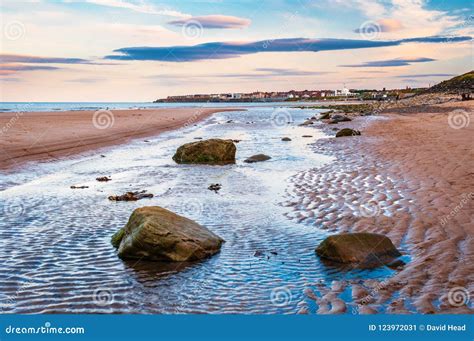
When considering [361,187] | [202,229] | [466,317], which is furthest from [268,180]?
[466,317]

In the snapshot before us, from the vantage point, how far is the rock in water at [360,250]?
26.4ft

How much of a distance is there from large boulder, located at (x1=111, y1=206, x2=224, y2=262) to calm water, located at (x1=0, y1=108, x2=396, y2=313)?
188mm

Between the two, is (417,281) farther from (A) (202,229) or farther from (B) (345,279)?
(A) (202,229)

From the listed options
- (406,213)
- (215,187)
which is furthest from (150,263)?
(215,187)

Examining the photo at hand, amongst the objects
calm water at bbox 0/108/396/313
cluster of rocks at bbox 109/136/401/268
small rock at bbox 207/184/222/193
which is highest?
cluster of rocks at bbox 109/136/401/268

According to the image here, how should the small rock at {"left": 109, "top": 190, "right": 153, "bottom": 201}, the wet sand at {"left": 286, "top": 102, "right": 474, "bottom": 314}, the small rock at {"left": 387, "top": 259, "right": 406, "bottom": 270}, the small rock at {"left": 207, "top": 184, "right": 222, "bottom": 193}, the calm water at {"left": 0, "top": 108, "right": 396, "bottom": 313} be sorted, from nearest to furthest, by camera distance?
the wet sand at {"left": 286, "top": 102, "right": 474, "bottom": 314}, the calm water at {"left": 0, "top": 108, "right": 396, "bottom": 313}, the small rock at {"left": 387, "top": 259, "right": 406, "bottom": 270}, the small rock at {"left": 109, "top": 190, "right": 153, "bottom": 201}, the small rock at {"left": 207, "top": 184, "right": 222, "bottom": 193}

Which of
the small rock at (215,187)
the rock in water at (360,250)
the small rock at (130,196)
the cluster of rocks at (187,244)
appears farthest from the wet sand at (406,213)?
the small rock at (130,196)

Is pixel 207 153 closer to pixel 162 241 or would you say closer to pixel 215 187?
pixel 215 187

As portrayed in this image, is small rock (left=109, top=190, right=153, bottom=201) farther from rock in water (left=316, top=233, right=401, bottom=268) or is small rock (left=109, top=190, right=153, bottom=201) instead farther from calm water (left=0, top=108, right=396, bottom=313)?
rock in water (left=316, top=233, right=401, bottom=268)

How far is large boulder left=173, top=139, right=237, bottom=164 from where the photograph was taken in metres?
21.4

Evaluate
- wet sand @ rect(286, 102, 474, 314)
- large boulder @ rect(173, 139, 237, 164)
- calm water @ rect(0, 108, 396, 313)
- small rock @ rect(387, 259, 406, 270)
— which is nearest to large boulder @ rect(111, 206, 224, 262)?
calm water @ rect(0, 108, 396, 313)

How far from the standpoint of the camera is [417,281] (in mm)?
7051

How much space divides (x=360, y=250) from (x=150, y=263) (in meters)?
3.59

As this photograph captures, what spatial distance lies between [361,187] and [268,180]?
3407mm
